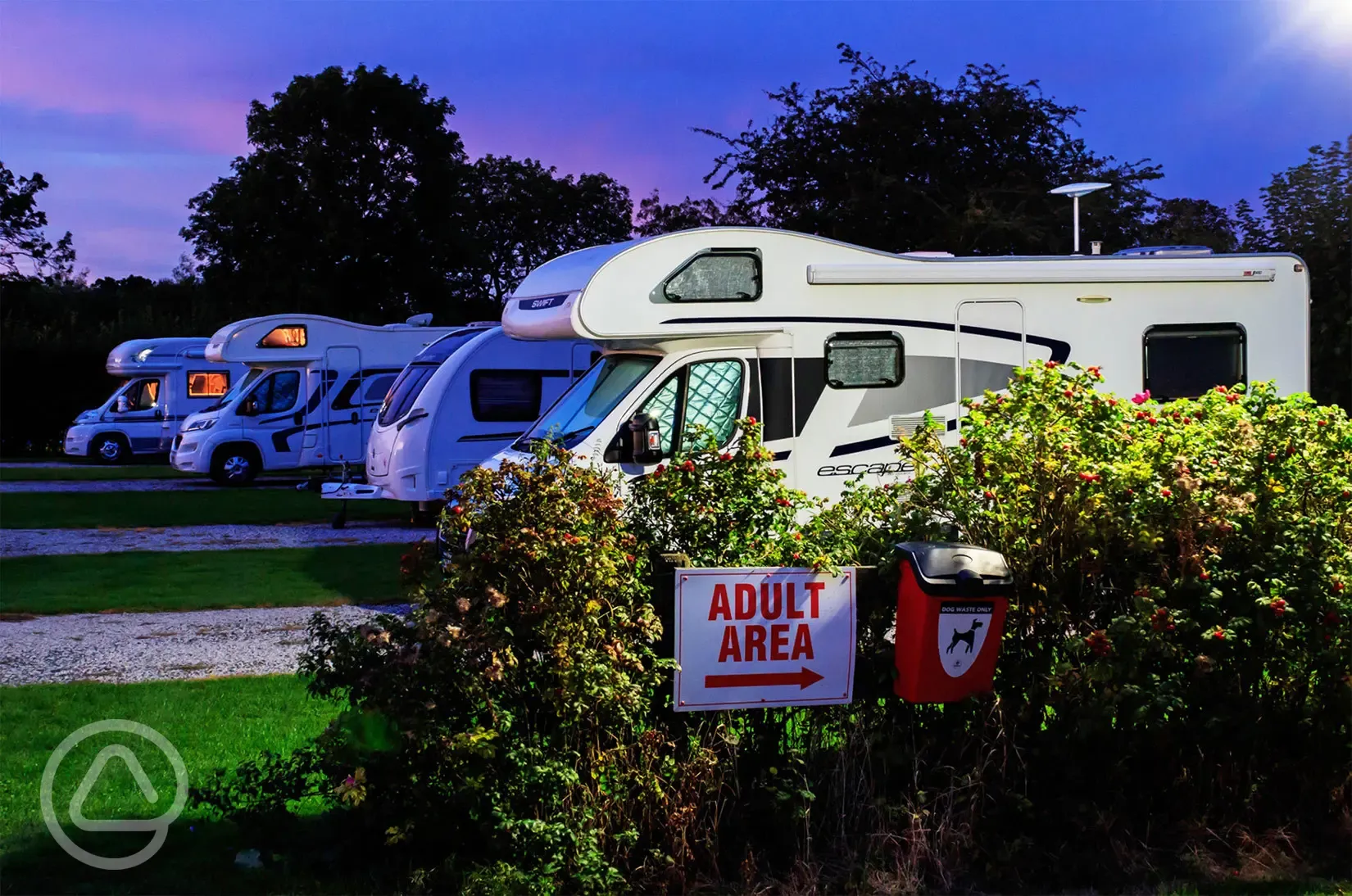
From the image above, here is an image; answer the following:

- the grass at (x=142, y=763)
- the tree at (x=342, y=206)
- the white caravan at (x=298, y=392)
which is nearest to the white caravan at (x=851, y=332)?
the grass at (x=142, y=763)

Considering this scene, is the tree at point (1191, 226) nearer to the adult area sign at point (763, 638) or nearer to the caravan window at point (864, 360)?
the caravan window at point (864, 360)

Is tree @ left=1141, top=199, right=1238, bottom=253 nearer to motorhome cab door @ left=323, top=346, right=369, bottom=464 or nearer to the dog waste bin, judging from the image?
motorhome cab door @ left=323, top=346, right=369, bottom=464

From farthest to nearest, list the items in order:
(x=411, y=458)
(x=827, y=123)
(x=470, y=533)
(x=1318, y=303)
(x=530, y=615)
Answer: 1. (x=827, y=123)
2. (x=1318, y=303)
3. (x=411, y=458)
4. (x=470, y=533)
5. (x=530, y=615)

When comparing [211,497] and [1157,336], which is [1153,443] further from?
[211,497]

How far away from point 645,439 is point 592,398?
122 cm

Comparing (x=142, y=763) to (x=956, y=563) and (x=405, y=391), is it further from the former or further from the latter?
(x=405, y=391)

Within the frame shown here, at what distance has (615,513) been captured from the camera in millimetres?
4727

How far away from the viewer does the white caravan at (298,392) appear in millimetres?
22734

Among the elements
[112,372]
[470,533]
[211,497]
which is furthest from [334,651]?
[112,372]

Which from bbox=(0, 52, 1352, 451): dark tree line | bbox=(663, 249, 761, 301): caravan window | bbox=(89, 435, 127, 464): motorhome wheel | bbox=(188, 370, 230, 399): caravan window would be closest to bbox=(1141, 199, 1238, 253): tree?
bbox=(0, 52, 1352, 451): dark tree line

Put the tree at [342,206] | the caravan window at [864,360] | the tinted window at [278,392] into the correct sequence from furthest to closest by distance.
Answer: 1. the tree at [342,206]
2. the tinted window at [278,392]
3. the caravan window at [864,360]

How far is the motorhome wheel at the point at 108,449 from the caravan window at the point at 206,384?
246cm

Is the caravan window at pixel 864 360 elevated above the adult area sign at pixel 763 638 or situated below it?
above

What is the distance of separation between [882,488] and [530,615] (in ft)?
5.35
